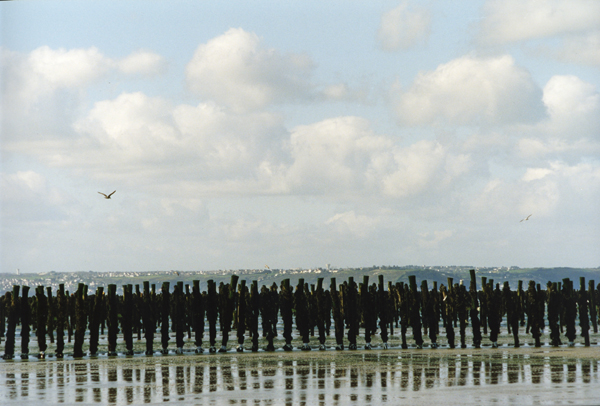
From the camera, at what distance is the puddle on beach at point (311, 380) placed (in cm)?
1363

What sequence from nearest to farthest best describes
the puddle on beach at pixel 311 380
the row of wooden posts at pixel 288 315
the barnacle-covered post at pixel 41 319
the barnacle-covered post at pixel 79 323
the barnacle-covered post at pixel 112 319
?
the puddle on beach at pixel 311 380 < the barnacle-covered post at pixel 41 319 < the barnacle-covered post at pixel 79 323 < the row of wooden posts at pixel 288 315 < the barnacle-covered post at pixel 112 319

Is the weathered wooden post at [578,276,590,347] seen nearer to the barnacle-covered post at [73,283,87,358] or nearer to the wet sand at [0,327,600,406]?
the wet sand at [0,327,600,406]

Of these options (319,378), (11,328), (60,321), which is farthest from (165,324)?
(319,378)

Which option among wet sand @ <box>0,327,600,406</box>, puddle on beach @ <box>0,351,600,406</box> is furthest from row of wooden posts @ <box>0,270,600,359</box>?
puddle on beach @ <box>0,351,600,406</box>

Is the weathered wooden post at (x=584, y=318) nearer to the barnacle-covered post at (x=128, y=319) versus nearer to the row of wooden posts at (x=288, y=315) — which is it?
the row of wooden posts at (x=288, y=315)

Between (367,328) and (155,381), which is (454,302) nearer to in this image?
(367,328)

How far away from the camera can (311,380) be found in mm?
16406

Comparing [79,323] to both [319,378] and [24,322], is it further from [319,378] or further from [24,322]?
[319,378]

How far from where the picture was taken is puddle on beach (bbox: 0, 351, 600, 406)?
13633 millimetres

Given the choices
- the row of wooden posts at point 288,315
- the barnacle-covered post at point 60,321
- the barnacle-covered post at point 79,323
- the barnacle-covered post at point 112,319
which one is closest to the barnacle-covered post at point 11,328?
the row of wooden posts at point 288,315

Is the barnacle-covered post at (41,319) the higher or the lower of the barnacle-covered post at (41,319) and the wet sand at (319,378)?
the higher

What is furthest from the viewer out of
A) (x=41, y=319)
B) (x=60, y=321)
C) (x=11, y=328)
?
(x=11, y=328)

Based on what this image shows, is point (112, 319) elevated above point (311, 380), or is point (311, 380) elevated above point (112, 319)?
point (112, 319)

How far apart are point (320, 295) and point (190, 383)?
1149cm
